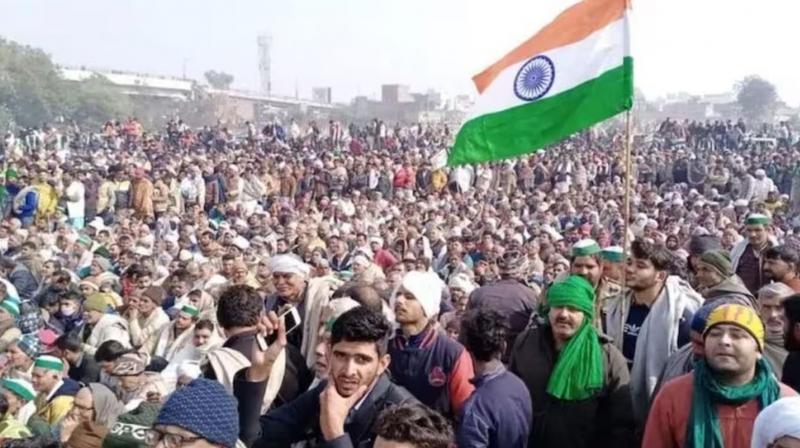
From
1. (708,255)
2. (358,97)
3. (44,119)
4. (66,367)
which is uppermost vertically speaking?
(358,97)

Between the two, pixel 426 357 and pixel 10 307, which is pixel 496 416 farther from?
pixel 10 307

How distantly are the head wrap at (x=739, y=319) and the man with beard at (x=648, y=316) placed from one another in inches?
41.7

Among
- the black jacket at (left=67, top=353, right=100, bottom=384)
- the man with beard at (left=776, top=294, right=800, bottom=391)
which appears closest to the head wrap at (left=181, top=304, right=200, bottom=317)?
the black jacket at (left=67, top=353, right=100, bottom=384)

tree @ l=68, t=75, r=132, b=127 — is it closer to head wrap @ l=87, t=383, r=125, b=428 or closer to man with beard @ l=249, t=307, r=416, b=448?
head wrap @ l=87, t=383, r=125, b=428

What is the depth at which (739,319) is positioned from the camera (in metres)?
3.36

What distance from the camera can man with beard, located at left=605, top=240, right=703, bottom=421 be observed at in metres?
4.52

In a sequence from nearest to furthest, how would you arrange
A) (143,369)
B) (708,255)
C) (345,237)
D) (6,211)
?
(708,255)
(143,369)
(345,237)
(6,211)

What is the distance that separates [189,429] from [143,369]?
324cm

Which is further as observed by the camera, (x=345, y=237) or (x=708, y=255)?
(x=345, y=237)

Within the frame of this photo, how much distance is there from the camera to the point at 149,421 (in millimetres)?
3803

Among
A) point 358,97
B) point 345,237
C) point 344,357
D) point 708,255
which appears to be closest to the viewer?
point 344,357

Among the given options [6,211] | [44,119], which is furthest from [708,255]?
[44,119]

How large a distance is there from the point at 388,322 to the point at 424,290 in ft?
3.25

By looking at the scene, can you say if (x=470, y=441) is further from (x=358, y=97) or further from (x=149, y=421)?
(x=358, y=97)
